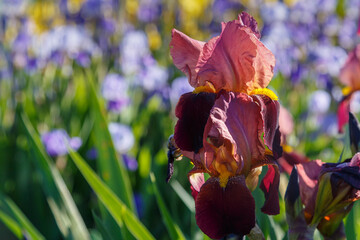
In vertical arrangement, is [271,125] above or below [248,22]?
below

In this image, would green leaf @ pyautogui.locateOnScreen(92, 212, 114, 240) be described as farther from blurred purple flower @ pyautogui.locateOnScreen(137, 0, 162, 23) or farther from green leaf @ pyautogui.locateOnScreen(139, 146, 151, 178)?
blurred purple flower @ pyautogui.locateOnScreen(137, 0, 162, 23)

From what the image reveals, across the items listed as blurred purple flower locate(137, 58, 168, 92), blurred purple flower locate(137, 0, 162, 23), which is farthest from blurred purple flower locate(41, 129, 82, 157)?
blurred purple flower locate(137, 0, 162, 23)

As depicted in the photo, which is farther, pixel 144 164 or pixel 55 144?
pixel 144 164

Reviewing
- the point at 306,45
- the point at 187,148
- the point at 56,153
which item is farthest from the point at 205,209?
the point at 306,45

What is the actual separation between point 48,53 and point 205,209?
96.1 inches

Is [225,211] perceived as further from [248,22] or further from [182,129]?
[248,22]

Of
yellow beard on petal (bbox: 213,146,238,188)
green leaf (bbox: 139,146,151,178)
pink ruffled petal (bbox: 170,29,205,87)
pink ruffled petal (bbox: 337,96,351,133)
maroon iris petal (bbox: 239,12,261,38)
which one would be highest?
maroon iris petal (bbox: 239,12,261,38)

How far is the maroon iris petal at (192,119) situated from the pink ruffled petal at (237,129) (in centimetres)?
1

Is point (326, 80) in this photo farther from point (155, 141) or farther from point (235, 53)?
point (235, 53)

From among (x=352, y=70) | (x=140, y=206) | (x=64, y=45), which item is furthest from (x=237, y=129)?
(x=64, y=45)

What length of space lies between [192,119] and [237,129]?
0.07 m

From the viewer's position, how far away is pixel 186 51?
2.44 ft

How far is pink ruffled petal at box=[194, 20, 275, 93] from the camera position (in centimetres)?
70

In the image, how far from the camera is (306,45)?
3.24m
